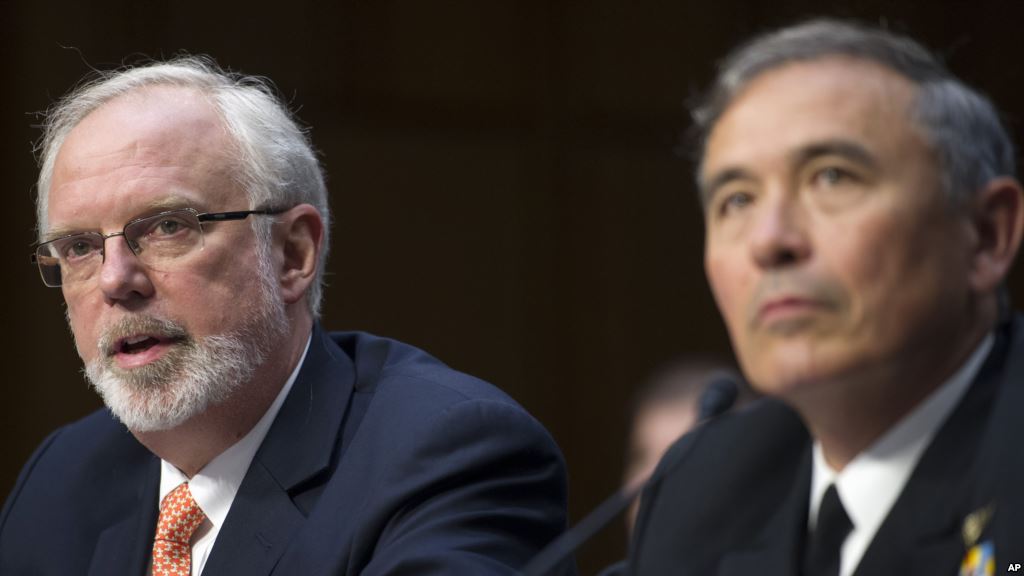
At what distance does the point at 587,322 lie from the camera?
14.8 ft

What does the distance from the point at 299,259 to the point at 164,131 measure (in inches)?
12.3

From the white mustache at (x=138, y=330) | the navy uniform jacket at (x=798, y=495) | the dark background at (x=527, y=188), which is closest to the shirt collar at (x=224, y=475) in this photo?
the white mustache at (x=138, y=330)

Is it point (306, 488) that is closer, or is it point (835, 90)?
point (835, 90)

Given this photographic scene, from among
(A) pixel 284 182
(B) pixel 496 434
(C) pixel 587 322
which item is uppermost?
(A) pixel 284 182

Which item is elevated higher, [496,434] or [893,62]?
[893,62]

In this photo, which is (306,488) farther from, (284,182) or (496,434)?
(284,182)

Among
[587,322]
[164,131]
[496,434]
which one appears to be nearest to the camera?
[496,434]

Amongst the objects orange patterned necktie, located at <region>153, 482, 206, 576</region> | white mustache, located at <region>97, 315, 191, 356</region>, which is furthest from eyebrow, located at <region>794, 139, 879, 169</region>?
orange patterned necktie, located at <region>153, 482, 206, 576</region>

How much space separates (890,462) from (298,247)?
129cm

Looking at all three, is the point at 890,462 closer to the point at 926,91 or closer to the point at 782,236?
the point at 782,236

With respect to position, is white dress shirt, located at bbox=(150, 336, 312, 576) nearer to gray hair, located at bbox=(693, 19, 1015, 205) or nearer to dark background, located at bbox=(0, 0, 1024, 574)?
gray hair, located at bbox=(693, 19, 1015, 205)

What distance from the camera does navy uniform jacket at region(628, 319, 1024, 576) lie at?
1.04m

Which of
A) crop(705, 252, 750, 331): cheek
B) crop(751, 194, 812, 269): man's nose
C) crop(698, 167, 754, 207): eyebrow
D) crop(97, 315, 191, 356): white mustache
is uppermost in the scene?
crop(698, 167, 754, 207): eyebrow

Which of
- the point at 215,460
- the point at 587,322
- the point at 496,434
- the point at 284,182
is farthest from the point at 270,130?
the point at 587,322
